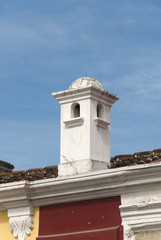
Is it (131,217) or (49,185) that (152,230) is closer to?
(131,217)

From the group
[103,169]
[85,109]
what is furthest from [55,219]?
[85,109]

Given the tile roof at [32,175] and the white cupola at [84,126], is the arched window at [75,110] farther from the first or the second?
the tile roof at [32,175]

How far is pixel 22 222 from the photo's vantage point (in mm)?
10922

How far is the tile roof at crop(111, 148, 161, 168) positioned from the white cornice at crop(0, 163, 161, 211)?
66cm

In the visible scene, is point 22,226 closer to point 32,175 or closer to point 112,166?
point 32,175

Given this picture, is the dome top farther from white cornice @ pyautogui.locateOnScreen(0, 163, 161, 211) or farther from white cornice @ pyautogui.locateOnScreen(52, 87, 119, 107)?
white cornice @ pyautogui.locateOnScreen(0, 163, 161, 211)

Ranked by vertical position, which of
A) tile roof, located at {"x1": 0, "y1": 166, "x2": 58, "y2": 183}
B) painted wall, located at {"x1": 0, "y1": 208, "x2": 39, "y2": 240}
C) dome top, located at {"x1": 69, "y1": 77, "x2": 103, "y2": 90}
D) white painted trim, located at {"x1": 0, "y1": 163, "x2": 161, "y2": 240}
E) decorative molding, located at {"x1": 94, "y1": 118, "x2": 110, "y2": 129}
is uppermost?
dome top, located at {"x1": 69, "y1": 77, "x2": 103, "y2": 90}

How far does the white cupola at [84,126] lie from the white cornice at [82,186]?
33cm

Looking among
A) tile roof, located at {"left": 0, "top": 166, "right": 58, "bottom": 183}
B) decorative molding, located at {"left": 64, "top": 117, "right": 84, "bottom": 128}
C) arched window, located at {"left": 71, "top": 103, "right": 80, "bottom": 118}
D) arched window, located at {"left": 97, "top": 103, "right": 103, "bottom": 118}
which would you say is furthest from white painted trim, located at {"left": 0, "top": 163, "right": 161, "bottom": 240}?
arched window, located at {"left": 97, "top": 103, "right": 103, "bottom": 118}

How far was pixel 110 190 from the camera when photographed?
10203mm

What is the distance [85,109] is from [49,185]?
1.28 metres

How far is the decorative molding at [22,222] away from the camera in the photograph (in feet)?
35.7

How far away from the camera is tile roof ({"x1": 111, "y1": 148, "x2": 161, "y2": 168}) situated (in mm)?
10880

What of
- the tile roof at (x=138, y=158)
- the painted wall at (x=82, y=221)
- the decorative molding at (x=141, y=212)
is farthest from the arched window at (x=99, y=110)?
the decorative molding at (x=141, y=212)
